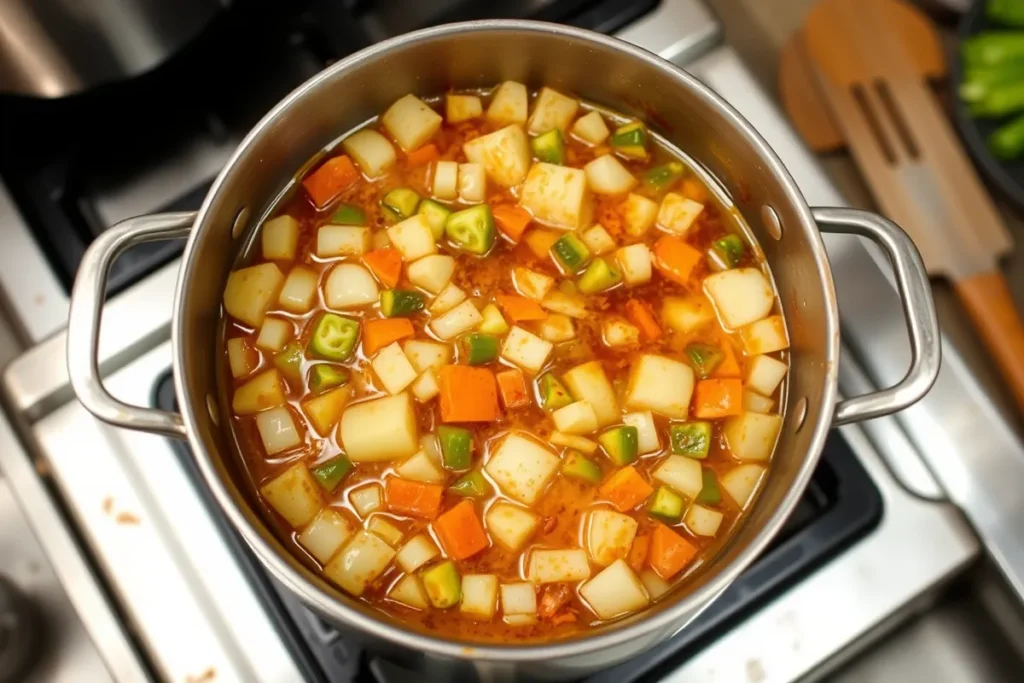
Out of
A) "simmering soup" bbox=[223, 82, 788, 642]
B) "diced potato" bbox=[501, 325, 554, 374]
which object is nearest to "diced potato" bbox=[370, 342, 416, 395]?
"simmering soup" bbox=[223, 82, 788, 642]

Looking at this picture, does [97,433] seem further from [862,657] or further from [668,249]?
[862,657]

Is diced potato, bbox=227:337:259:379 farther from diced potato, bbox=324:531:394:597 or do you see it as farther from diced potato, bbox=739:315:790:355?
diced potato, bbox=739:315:790:355

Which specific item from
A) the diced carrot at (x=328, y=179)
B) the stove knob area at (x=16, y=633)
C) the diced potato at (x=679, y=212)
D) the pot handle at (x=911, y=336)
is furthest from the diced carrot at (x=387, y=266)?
the stove knob area at (x=16, y=633)

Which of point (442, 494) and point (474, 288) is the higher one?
point (474, 288)

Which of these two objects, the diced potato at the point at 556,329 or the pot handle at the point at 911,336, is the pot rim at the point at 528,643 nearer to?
the pot handle at the point at 911,336

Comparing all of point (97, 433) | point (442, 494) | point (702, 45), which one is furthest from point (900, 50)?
point (97, 433)
